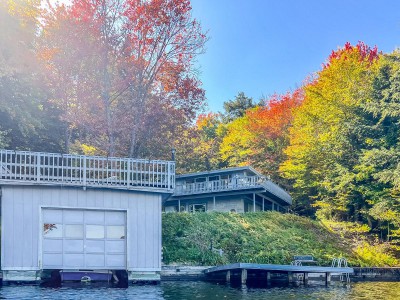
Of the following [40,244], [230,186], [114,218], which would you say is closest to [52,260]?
[40,244]

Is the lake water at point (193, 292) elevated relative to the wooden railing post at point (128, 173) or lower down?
lower down

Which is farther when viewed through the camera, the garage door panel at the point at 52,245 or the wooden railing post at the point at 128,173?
the wooden railing post at the point at 128,173

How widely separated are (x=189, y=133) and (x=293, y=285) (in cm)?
1402

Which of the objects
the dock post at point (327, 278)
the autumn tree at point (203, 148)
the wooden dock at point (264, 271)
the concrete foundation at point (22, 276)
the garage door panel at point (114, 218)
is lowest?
the dock post at point (327, 278)

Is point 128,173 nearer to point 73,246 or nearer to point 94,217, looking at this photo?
point 94,217

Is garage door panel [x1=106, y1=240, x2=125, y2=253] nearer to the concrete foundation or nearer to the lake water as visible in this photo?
the lake water

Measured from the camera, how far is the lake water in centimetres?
1628

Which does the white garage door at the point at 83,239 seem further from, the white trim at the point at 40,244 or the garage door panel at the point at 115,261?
the white trim at the point at 40,244

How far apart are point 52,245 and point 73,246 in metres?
0.79

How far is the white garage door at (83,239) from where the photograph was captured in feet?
64.0

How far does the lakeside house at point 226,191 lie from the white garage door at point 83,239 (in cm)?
1632

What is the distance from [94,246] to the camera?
2003cm

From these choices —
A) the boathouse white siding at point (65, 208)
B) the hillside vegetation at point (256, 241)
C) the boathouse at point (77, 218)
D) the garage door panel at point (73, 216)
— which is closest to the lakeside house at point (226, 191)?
the hillside vegetation at point (256, 241)

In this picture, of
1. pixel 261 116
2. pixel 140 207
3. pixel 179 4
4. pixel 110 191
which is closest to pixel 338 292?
pixel 140 207
